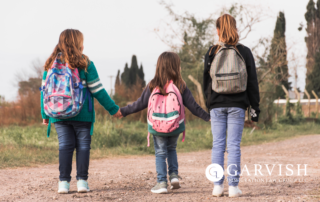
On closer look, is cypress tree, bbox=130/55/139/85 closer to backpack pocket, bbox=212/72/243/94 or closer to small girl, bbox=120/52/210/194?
small girl, bbox=120/52/210/194

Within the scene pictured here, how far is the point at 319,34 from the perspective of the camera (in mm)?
41906

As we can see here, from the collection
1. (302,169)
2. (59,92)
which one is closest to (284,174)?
(302,169)

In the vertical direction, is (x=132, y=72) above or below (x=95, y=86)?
above

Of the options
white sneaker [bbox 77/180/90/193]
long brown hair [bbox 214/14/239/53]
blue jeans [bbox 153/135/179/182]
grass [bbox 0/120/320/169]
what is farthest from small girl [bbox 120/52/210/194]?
grass [bbox 0/120/320/169]

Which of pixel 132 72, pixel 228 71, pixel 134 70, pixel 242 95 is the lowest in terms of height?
pixel 242 95

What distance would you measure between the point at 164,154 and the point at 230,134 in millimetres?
720

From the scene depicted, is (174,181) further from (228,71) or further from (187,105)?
(228,71)

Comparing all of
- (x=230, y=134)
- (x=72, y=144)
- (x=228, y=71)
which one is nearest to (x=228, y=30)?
(x=228, y=71)

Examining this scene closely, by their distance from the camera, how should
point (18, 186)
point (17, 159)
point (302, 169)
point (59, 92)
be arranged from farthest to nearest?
point (17, 159)
point (302, 169)
point (18, 186)
point (59, 92)

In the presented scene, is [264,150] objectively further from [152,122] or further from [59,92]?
[59,92]

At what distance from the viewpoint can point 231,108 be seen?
332cm

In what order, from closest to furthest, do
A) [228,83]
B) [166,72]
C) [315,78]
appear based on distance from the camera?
[228,83] → [166,72] → [315,78]

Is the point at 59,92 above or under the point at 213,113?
above

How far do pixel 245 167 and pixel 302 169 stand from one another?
0.90 meters
